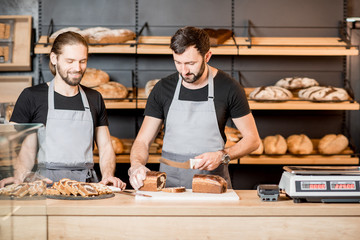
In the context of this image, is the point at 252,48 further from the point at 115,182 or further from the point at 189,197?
the point at 189,197

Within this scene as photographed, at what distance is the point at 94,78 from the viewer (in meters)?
3.73

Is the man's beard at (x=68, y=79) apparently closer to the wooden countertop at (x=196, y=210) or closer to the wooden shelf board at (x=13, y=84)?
the wooden countertop at (x=196, y=210)

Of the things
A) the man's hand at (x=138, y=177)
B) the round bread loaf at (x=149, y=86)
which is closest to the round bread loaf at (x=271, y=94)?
the round bread loaf at (x=149, y=86)

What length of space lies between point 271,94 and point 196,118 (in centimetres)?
120

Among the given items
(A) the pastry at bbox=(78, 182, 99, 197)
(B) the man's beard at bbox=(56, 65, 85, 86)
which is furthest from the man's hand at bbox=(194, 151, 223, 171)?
(B) the man's beard at bbox=(56, 65, 85, 86)

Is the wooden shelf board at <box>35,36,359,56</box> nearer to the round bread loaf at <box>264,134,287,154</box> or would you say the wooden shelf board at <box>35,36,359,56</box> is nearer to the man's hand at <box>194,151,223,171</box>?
the round bread loaf at <box>264,134,287,154</box>

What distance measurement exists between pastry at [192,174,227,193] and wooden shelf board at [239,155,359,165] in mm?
1502

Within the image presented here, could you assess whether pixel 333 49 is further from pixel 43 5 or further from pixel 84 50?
pixel 43 5

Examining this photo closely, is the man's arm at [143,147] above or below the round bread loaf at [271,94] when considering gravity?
below

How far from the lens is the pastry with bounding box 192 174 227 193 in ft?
7.00

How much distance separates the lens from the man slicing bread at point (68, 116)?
2469mm

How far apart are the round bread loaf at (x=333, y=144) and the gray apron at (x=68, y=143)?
2.01 meters

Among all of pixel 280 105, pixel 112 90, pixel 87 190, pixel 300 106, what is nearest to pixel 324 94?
pixel 300 106

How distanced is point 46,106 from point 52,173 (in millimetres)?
377
